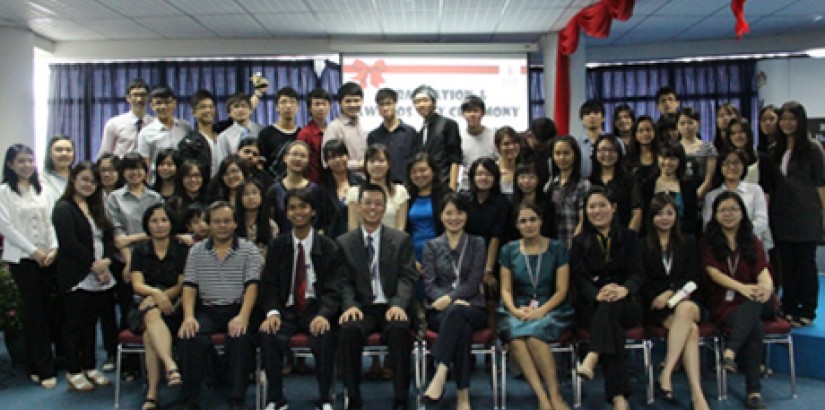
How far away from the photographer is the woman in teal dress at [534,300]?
10.8ft

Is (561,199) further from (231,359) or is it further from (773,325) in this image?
(231,359)

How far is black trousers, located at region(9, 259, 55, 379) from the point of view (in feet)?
12.6

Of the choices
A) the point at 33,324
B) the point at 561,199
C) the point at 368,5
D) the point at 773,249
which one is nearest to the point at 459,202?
the point at 561,199

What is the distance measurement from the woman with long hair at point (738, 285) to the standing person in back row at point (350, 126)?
87.1 inches

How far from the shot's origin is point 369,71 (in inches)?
274

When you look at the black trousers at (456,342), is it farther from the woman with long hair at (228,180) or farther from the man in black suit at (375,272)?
the woman with long hair at (228,180)

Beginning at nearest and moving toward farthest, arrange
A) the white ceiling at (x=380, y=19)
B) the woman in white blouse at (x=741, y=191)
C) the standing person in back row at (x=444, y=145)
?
the woman in white blouse at (x=741, y=191) < the standing person in back row at (x=444, y=145) < the white ceiling at (x=380, y=19)

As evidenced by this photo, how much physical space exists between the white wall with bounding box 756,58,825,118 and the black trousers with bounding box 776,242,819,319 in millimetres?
3768

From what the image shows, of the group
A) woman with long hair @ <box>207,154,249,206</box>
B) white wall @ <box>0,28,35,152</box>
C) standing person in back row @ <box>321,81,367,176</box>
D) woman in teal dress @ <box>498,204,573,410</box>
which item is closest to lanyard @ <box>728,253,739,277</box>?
woman in teal dress @ <box>498,204,573,410</box>

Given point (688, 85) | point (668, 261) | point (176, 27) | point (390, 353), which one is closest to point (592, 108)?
point (668, 261)

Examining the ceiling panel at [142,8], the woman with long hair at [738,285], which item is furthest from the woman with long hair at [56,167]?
the woman with long hair at [738,285]

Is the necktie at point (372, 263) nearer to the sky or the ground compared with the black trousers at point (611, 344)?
nearer to the sky

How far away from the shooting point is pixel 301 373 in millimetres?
3986

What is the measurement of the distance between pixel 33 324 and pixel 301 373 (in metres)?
1.59
